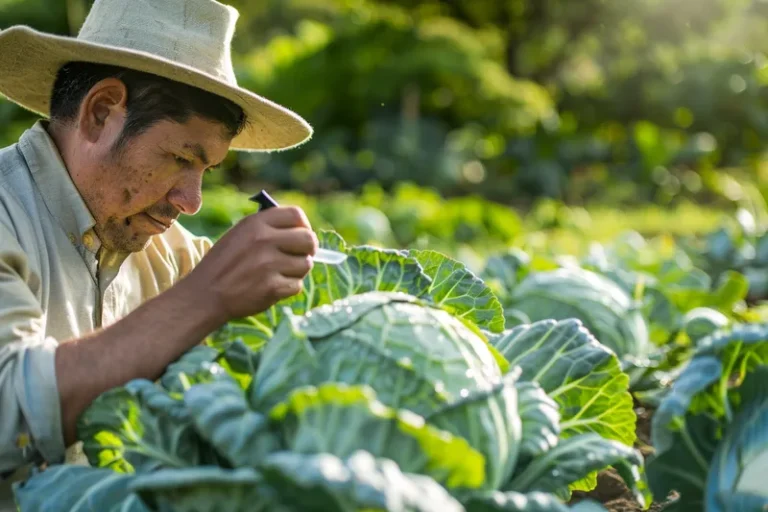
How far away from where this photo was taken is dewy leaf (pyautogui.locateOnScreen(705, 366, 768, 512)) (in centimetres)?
191

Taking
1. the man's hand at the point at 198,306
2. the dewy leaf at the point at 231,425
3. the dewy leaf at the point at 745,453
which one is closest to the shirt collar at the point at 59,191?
the man's hand at the point at 198,306

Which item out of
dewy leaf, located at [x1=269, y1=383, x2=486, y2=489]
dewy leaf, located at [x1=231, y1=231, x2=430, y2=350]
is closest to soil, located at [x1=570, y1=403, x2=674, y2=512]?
dewy leaf, located at [x1=231, y1=231, x2=430, y2=350]

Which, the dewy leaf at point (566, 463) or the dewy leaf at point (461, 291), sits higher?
the dewy leaf at point (461, 291)

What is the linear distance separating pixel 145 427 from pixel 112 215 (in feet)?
2.51

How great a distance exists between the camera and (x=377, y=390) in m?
1.78

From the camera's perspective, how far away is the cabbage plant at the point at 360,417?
60.1 inches

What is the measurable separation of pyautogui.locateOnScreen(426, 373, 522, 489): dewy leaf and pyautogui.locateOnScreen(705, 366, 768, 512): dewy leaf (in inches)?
21.7

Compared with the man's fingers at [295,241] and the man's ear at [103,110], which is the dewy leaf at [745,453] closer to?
the man's fingers at [295,241]

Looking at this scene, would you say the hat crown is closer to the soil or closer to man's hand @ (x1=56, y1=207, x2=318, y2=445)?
man's hand @ (x1=56, y1=207, x2=318, y2=445)

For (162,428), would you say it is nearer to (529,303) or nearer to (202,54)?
(202,54)

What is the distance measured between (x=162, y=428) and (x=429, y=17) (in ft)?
65.4

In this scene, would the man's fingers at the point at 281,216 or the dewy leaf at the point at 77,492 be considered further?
the man's fingers at the point at 281,216

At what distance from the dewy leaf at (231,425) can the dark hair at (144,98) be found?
0.86 m

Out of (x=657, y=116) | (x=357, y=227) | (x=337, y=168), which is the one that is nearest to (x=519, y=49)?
(x=657, y=116)
